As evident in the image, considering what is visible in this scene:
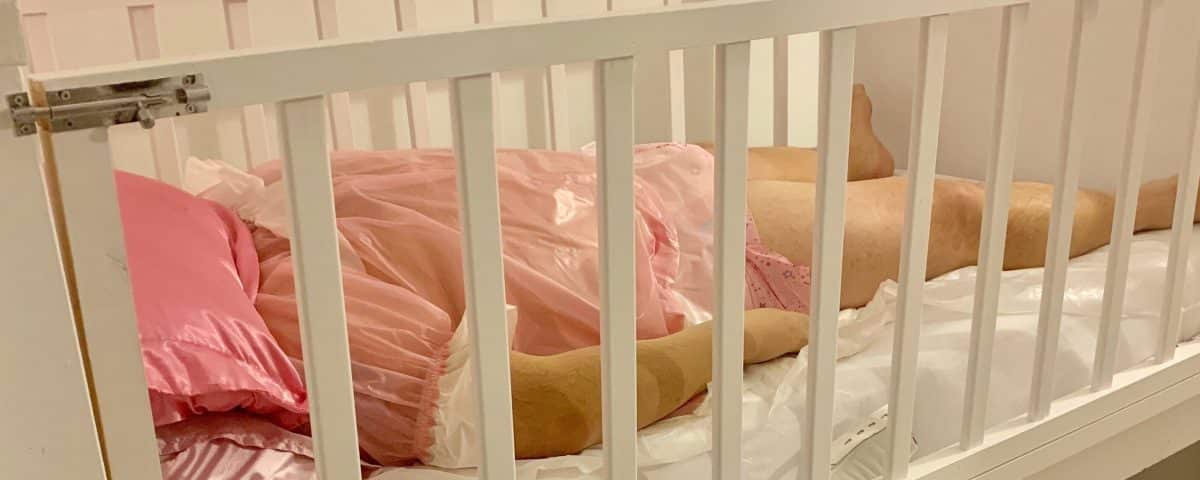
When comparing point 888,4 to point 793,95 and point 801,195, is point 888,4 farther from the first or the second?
point 793,95

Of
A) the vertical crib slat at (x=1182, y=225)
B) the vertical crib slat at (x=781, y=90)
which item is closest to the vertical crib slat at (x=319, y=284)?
the vertical crib slat at (x=1182, y=225)

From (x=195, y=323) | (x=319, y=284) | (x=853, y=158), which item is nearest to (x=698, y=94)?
(x=853, y=158)

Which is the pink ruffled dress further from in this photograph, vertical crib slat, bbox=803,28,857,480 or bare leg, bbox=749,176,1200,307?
vertical crib slat, bbox=803,28,857,480

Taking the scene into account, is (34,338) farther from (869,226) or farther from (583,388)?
(869,226)

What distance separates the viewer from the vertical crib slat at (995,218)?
1.01 m

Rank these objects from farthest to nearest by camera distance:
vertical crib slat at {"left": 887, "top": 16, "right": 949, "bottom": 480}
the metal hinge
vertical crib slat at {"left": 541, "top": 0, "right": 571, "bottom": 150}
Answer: vertical crib slat at {"left": 541, "top": 0, "right": 571, "bottom": 150}, vertical crib slat at {"left": 887, "top": 16, "right": 949, "bottom": 480}, the metal hinge

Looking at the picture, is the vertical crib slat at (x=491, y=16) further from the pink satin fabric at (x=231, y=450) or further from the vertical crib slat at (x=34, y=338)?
the vertical crib slat at (x=34, y=338)

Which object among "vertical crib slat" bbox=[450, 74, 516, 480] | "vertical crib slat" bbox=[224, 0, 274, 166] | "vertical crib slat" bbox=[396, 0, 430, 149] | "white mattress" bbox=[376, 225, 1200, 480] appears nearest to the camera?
"vertical crib slat" bbox=[450, 74, 516, 480]

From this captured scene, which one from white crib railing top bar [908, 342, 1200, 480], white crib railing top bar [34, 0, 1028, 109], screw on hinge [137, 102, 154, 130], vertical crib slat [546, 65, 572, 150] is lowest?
white crib railing top bar [908, 342, 1200, 480]

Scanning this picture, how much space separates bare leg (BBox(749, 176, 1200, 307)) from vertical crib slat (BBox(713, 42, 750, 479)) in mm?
531

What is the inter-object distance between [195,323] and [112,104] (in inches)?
12.6

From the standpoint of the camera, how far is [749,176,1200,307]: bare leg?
1.43 m

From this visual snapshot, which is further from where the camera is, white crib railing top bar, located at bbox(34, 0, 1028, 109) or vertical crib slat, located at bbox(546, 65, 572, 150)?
vertical crib slat, located at bbox(546, 65, 572, 150)

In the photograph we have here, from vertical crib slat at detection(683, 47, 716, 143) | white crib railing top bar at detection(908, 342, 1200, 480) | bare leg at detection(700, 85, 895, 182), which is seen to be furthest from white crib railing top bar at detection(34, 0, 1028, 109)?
vertical crib slat at detection(683, 47, 716, 143)
